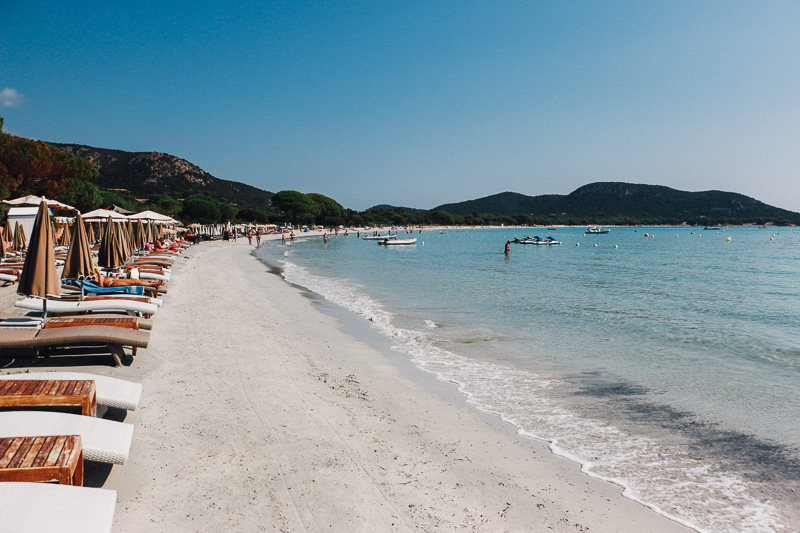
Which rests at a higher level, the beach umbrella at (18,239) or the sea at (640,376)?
the beach umbrella at (18,239)

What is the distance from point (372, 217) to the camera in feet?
497

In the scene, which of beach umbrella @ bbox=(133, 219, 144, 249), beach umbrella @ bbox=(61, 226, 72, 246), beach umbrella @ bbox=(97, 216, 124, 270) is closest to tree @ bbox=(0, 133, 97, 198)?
beach umbrella @ bbox=(61, 226, 72, 246)

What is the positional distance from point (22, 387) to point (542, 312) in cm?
1333

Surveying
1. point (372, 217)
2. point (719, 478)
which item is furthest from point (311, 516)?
point (372, 217)

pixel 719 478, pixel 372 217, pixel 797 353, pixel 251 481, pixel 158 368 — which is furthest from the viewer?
pixel 372 217

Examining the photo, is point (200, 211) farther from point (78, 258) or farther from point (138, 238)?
point (78, 258)

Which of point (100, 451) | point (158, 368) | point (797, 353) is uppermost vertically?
point (100, 451)

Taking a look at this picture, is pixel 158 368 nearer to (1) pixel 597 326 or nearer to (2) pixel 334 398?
(2) pixel 334 398

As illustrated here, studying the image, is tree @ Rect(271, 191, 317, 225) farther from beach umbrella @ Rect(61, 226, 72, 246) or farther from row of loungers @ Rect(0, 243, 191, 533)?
row of loungers @ Rect(0, 243, 191, 533)

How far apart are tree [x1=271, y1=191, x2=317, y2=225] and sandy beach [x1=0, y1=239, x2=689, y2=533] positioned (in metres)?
105

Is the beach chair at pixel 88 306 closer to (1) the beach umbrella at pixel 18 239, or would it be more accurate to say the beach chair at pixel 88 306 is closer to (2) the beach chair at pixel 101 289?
(2) the beach chair at pixel 101 289

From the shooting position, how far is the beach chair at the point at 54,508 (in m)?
2.40

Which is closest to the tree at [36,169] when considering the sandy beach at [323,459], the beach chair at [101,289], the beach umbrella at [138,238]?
the beach umbrella at [138,238]

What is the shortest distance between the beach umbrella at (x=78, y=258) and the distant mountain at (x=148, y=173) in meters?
105
